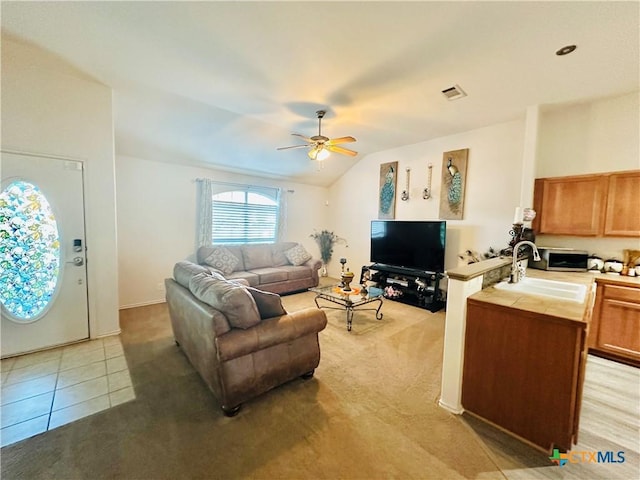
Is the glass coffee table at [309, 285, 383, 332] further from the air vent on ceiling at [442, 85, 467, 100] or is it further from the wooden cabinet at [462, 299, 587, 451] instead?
the air vent on ceiling at [442, 85, 467, 100]

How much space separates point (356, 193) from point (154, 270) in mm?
4484

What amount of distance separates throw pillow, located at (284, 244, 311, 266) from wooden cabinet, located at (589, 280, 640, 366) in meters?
4.47

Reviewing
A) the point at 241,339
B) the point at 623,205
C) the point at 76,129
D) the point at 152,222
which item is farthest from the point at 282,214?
the point at 623,205

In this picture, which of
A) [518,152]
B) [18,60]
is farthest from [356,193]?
[18,60]

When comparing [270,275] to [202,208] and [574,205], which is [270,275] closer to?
[202,208]

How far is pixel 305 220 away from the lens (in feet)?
21.9

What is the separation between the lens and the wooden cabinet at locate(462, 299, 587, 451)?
5.21 ft

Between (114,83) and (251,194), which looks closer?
(114,83)

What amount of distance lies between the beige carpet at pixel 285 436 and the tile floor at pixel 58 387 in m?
0.12

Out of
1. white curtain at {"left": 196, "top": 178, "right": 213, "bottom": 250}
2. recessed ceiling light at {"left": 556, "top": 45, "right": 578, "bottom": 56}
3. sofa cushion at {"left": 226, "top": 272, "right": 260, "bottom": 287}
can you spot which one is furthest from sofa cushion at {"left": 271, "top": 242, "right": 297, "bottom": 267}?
recessed ceiling light at {"left": 556, "top": 45, "right": 578, "bottom": 56}

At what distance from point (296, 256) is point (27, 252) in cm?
Answer: 394

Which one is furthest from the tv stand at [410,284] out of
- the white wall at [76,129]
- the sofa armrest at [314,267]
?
the white wall at [76,129]

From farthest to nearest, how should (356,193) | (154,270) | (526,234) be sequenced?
(356,193)
(154,270)
(526,234)

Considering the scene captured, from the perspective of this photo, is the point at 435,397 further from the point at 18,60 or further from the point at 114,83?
the point at 18,60
